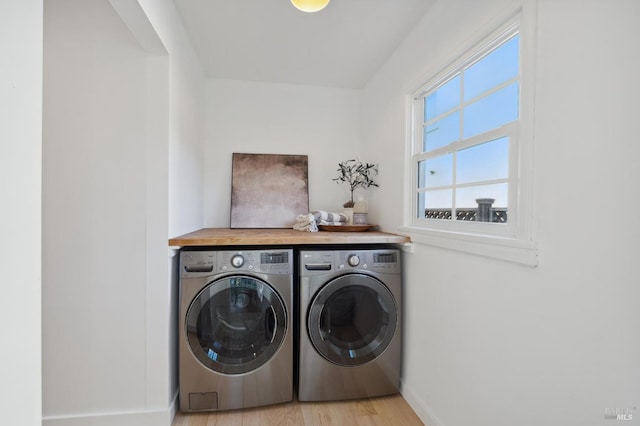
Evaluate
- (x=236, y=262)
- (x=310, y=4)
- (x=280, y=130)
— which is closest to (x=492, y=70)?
(x=310, y=4)

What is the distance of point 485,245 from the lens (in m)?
1.25

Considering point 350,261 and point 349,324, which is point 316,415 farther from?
point 350,261

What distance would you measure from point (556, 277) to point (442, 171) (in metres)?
0.90

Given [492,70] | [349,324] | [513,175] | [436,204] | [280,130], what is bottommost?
[349,324]

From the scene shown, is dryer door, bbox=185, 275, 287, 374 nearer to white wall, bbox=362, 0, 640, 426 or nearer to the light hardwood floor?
the light hardwood floor

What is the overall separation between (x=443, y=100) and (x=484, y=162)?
1.82ft

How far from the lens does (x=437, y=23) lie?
1.62 metres

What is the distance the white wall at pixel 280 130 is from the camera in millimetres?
2699

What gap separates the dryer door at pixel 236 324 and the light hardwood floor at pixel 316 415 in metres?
0.27

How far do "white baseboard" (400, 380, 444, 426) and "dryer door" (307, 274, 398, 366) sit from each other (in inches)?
12.1

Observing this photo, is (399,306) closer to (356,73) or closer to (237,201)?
(237,201)

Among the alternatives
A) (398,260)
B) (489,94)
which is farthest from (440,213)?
(489,94)

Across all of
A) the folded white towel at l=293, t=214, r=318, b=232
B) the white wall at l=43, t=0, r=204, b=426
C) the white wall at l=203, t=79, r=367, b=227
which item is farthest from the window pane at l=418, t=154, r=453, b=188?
the white wall at l=43, t=0, r=204, b=426

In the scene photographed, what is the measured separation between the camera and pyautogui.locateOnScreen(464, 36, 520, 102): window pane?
1.22 meters
